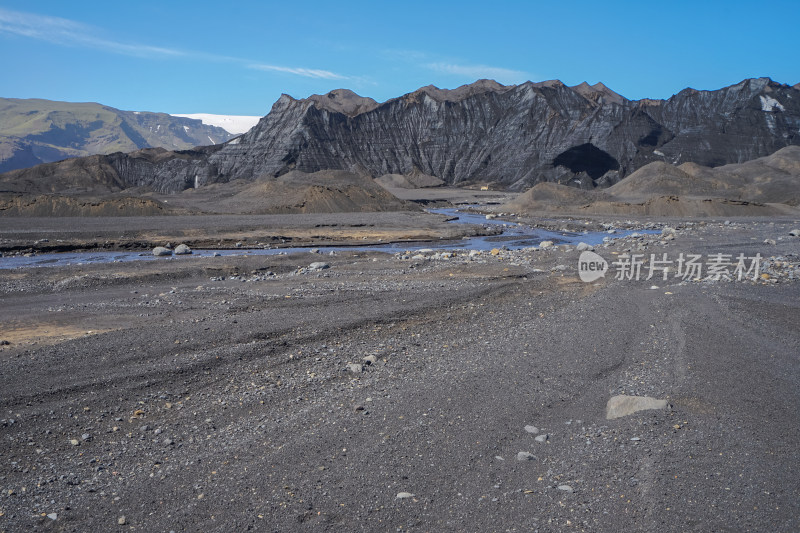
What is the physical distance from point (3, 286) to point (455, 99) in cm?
13313

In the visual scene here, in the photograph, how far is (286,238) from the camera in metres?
36.7

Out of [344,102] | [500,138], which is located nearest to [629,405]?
[500,138]

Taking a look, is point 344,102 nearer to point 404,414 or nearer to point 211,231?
point 211,231

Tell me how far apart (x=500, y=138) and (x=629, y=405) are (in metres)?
121

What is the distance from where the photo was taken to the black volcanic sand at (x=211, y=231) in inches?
1304

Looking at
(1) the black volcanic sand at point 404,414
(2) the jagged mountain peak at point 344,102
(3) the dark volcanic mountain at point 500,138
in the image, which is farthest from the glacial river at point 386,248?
(2) the jagged mountain peak at point 344,102

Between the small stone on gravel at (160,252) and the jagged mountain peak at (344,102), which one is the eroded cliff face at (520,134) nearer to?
the jagged mountain peak at (344,102)

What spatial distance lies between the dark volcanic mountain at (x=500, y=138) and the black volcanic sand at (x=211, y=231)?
54851 millimetres

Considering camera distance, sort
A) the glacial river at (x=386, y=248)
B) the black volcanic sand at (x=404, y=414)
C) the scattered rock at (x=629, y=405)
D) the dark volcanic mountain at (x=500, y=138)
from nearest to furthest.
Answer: the black volcanic sand at (x=404, y=414)
the scattered rock at (x=629, y=405)
the glacial river at (x=386, y=248)
the dark volcanic mountain at (x=500, y=138)

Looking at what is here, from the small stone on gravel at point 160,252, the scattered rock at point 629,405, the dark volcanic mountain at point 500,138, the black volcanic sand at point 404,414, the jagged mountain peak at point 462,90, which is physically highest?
the jagged mountain peak at point 462,90

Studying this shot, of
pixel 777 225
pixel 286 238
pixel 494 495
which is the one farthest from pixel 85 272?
pixel 777 225

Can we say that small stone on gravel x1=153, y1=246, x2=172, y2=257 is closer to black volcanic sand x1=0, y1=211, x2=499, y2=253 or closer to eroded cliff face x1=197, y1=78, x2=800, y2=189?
black volcanic sand x1=0, y1=211, x2=499, y2=253

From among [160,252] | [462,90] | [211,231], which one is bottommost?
[160,252]

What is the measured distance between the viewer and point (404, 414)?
7.63 meters
